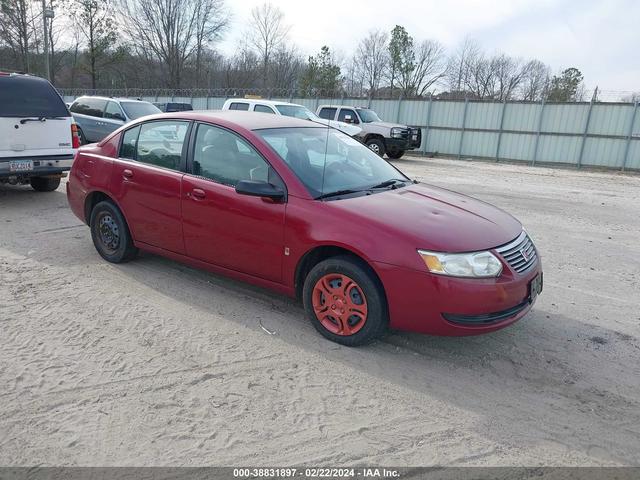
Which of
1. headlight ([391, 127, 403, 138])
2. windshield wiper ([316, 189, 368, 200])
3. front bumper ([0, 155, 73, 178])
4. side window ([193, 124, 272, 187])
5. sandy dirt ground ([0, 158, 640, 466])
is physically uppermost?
headlight ([391, 127, 403, 138])

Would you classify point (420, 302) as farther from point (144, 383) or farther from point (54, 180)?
point (54, 180)

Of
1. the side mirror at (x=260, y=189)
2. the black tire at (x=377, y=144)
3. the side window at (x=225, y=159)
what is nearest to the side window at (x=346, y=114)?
the black tire at (x=377, y=144)

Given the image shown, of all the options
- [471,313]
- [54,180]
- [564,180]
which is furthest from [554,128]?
[471,313]

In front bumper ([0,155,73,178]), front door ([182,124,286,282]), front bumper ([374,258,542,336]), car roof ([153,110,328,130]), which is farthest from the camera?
front bumper ([0,155,73,178])

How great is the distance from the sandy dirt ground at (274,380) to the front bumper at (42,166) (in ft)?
9.88

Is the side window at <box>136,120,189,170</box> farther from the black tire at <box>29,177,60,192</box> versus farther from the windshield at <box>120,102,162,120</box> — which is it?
the windshield at <box>120,102,162,120</box>

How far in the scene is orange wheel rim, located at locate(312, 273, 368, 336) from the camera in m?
3.71

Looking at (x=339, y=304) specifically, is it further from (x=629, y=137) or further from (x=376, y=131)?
(x=629, y=137)

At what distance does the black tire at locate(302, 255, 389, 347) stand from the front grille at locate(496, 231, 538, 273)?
0.90 meters

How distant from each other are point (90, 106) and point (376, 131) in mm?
9411

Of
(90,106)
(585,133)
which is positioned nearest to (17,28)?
(90,106)

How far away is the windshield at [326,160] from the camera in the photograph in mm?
4148

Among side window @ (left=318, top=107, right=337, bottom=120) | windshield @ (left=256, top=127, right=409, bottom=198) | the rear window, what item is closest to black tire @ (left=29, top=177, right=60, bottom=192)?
the rear window

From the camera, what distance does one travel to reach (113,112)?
48.0 feet
